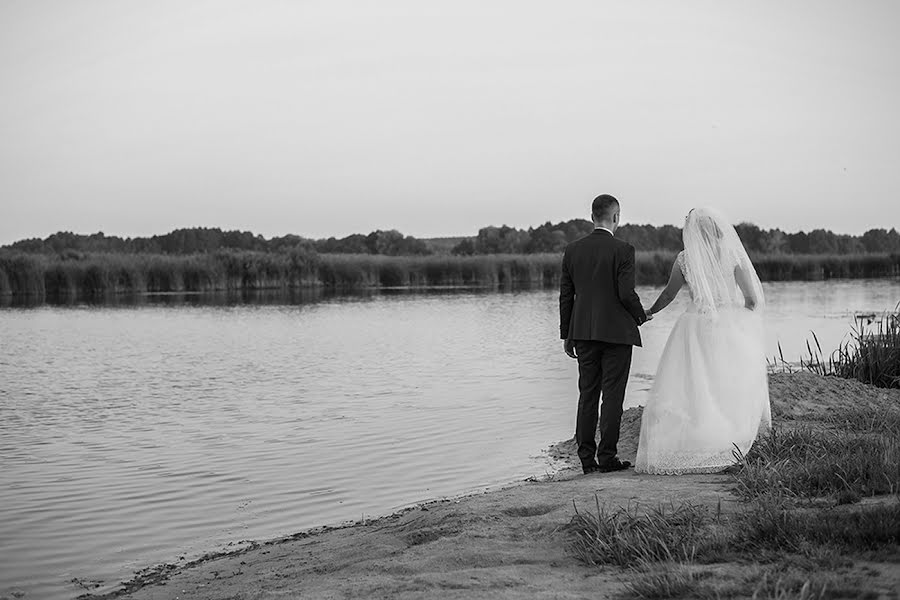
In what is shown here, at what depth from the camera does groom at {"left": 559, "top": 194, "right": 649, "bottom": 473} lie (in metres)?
7.00

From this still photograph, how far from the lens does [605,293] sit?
703 centimetres

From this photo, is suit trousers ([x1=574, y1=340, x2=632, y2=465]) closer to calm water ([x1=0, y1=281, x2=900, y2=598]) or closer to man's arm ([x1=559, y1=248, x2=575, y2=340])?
man's arm ([x1=559, y1=248, x2=575, y2=340])

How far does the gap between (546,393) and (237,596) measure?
30.5ft

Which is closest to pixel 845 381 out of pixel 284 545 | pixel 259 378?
pixel 284 545

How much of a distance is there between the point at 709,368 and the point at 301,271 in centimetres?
4635

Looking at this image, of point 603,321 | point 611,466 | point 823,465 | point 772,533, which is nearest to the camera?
point 772,533

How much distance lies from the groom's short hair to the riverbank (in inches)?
1505

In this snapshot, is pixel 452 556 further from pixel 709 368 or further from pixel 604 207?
pixel 604 207

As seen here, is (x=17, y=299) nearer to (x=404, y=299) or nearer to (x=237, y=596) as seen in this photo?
(x=404, y=299)

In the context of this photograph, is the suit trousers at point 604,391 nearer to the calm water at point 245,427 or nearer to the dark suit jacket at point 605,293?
the dark suit jacket at point 605,293

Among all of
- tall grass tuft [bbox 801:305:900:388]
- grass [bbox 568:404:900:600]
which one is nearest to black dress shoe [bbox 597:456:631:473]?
grass [bbox 568:404:900:600]

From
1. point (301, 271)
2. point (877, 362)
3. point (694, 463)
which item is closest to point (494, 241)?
point (301, 271)

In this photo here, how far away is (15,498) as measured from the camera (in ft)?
25.9

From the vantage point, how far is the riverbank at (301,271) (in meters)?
45.7
